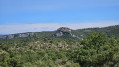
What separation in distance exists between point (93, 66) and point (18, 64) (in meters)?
18.5

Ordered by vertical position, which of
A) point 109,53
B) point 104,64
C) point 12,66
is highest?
point 109,53

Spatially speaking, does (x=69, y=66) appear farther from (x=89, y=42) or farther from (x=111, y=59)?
(x=89, y=42)

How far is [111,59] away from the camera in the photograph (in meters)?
23.7

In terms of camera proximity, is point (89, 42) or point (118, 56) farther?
point (89, 42)

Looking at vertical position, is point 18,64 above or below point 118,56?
below

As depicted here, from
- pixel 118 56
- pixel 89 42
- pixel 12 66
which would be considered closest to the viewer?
pixel 118 56

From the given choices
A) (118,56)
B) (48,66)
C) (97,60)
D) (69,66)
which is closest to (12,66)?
(48,66)

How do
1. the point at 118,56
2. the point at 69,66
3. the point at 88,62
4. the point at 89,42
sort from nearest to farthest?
the point at 118,56 < the point at 69,66 < the point at 88,62 < the point at 89,42

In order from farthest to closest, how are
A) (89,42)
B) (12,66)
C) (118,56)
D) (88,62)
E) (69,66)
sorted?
(89,42)
(12,66)
(88,62)
(69,66)
(118,56)

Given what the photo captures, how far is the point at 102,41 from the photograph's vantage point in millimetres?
43438

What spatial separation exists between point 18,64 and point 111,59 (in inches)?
844

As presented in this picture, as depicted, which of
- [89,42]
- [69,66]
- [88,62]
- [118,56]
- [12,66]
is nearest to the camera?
[118,56]

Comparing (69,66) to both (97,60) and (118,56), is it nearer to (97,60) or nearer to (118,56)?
(97,60)

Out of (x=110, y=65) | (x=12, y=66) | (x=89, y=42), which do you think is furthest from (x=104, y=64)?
(x=12, y=66)
